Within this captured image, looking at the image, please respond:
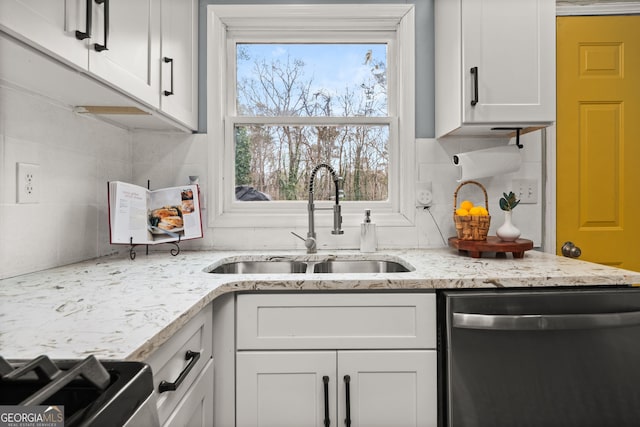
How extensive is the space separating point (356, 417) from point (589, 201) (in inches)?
66.5

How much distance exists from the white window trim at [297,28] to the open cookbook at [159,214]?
15cm

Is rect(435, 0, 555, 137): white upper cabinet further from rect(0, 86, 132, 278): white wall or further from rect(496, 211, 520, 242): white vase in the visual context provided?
rect(0, 86, 132, 278): white wall

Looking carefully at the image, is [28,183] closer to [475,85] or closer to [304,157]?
[304,157]

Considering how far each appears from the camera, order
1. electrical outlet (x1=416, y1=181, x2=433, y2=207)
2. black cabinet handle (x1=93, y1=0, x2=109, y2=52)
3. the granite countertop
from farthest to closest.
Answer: electrical outlet (x1=416, y1=181, x2=433, y2=207) → black cabinet handle (x1=93, y1=0, x2=109, y2=52) → the granite countertop

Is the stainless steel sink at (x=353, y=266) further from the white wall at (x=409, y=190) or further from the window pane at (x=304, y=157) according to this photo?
the window pane at (x=304, y=157)

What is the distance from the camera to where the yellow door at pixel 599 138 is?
79.4 inches

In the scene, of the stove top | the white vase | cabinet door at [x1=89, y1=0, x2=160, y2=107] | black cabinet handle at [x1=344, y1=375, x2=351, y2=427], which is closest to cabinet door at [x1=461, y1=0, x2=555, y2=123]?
the white vase

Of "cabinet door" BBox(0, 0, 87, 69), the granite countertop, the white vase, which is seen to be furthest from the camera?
the white vase

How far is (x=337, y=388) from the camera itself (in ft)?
4.21

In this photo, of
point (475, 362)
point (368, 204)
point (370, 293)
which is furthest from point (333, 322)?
point (368, 204)

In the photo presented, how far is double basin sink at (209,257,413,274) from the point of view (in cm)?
183

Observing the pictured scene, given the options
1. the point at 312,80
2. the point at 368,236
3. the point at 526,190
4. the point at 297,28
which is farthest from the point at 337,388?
the point at 297,28

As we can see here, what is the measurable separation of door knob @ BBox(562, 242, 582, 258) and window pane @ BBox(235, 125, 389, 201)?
940 mm

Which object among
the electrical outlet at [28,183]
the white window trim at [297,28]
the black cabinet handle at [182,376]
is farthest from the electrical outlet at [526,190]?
the electrical outlet at [28,183]
